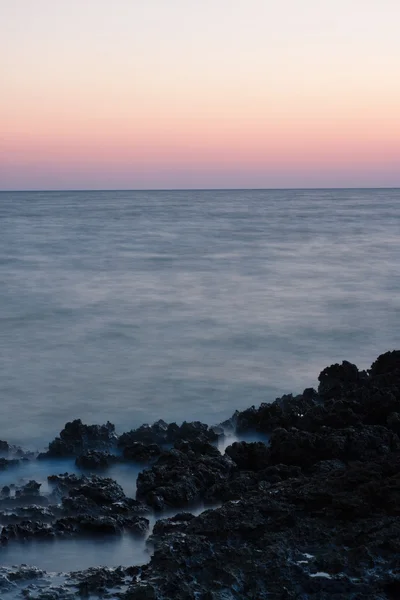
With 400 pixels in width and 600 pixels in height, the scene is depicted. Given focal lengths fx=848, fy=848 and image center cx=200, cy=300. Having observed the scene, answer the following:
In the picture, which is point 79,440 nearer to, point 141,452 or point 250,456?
point 141,452

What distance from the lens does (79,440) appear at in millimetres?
6926

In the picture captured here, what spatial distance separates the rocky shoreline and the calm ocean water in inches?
48.2

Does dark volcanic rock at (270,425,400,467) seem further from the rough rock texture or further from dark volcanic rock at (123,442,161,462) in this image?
the rough rock texture

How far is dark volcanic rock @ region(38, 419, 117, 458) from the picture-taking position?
22.4 ft

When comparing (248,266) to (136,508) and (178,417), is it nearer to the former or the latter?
(178,417)

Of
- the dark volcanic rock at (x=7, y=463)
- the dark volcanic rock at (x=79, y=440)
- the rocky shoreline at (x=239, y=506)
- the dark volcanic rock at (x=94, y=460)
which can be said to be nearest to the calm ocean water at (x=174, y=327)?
the dark volcanic rock at (x=79, y=440)

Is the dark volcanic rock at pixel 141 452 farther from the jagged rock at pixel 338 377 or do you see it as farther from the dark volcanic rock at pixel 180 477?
the jagged rock at pixel 338 377

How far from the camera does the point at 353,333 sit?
12.9m

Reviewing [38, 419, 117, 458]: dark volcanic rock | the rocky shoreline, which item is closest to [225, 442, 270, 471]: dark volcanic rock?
the rocky shoreline

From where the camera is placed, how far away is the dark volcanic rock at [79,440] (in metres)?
6.82

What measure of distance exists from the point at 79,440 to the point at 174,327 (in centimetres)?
635

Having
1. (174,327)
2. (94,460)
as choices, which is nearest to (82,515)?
(94,460)

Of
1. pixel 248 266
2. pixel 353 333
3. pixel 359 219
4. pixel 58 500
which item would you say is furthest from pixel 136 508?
pixel 359 219

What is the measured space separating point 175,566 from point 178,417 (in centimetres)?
401
